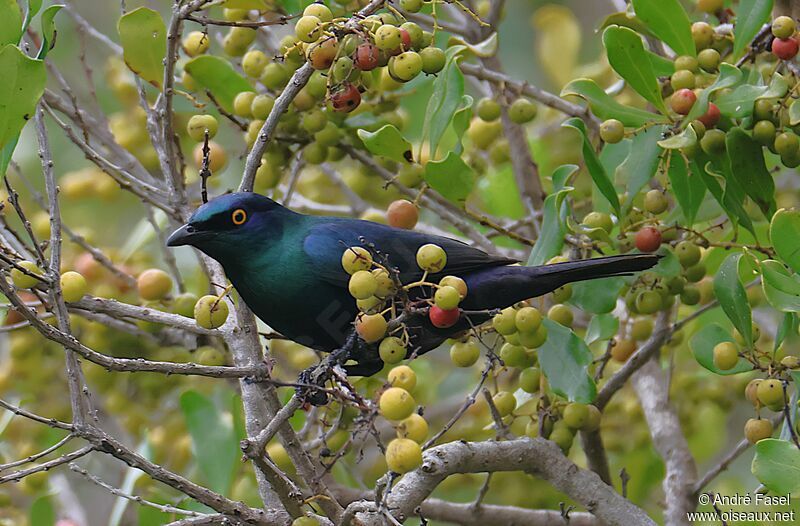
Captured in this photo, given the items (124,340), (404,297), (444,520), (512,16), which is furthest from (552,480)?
(512,16)

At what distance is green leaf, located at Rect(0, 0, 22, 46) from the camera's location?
2.32m

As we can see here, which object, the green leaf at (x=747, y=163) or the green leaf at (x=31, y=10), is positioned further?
the green leaf at (x=747, y=163)

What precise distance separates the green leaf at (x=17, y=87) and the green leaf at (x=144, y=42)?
766 millimetres

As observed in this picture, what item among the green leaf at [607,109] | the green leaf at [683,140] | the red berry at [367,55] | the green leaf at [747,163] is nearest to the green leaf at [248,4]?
the red berry at [367,55]

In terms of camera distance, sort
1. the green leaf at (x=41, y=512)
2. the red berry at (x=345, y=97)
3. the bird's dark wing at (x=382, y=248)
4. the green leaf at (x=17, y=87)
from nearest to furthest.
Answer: the green leaf at (x=17, y=87) < the red berry at (x=345, y=97) < the bird's dark wing at (x=382, y=248) < the green leaf at (x=41, y=512)

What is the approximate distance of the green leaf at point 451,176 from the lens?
2895 millimetres

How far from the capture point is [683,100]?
2.78 metres

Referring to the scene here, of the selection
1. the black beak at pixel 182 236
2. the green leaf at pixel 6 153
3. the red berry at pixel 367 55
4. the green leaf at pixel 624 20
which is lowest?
the green leaf at pixel 624 20

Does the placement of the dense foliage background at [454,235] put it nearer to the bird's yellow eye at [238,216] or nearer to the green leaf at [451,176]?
the green leaf at [451,176]

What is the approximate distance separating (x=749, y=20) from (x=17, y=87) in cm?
200

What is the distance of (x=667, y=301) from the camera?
3.01m

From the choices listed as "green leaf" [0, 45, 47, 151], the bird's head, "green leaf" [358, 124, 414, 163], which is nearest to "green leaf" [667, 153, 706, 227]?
"green leaf" [358, 124, 414, 163]

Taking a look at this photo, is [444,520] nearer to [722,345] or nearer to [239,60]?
[722,345]

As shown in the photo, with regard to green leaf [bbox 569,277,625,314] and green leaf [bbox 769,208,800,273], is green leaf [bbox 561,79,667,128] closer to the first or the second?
green leaf [bbox 569,277,625,314]
